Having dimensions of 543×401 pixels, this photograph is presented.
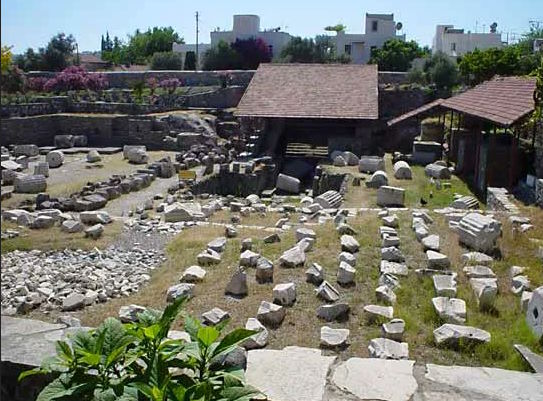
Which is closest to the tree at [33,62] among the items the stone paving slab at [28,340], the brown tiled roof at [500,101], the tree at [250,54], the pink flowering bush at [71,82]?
the pink flowering bush at [71,82]

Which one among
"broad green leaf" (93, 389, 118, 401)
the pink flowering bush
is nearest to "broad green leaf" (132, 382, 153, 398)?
"broad green leaf" (93, 389, 118, 401)

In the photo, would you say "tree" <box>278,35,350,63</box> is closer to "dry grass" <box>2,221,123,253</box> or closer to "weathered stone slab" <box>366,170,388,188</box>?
"weathered stone slab" <box>366,170,388,188</box>

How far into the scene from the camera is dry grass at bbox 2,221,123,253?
38.9 ft

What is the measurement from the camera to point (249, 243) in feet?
34.7

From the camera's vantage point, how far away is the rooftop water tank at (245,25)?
215 feet

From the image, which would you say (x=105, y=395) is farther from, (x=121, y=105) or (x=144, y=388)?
(x=121, y=105)

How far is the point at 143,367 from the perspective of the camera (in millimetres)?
3227

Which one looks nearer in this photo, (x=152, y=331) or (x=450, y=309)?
(x=152, y=331)

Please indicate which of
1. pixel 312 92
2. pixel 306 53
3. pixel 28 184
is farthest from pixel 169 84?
pixel 28 184

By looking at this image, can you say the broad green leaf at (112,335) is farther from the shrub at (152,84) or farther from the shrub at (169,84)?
the shrub at (169,84)

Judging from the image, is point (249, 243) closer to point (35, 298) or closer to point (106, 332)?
point (35, 298)

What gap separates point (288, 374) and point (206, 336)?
2.01 ft

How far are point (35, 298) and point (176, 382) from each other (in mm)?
6285

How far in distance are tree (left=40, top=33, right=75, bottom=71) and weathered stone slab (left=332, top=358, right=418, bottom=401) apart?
45168mm
